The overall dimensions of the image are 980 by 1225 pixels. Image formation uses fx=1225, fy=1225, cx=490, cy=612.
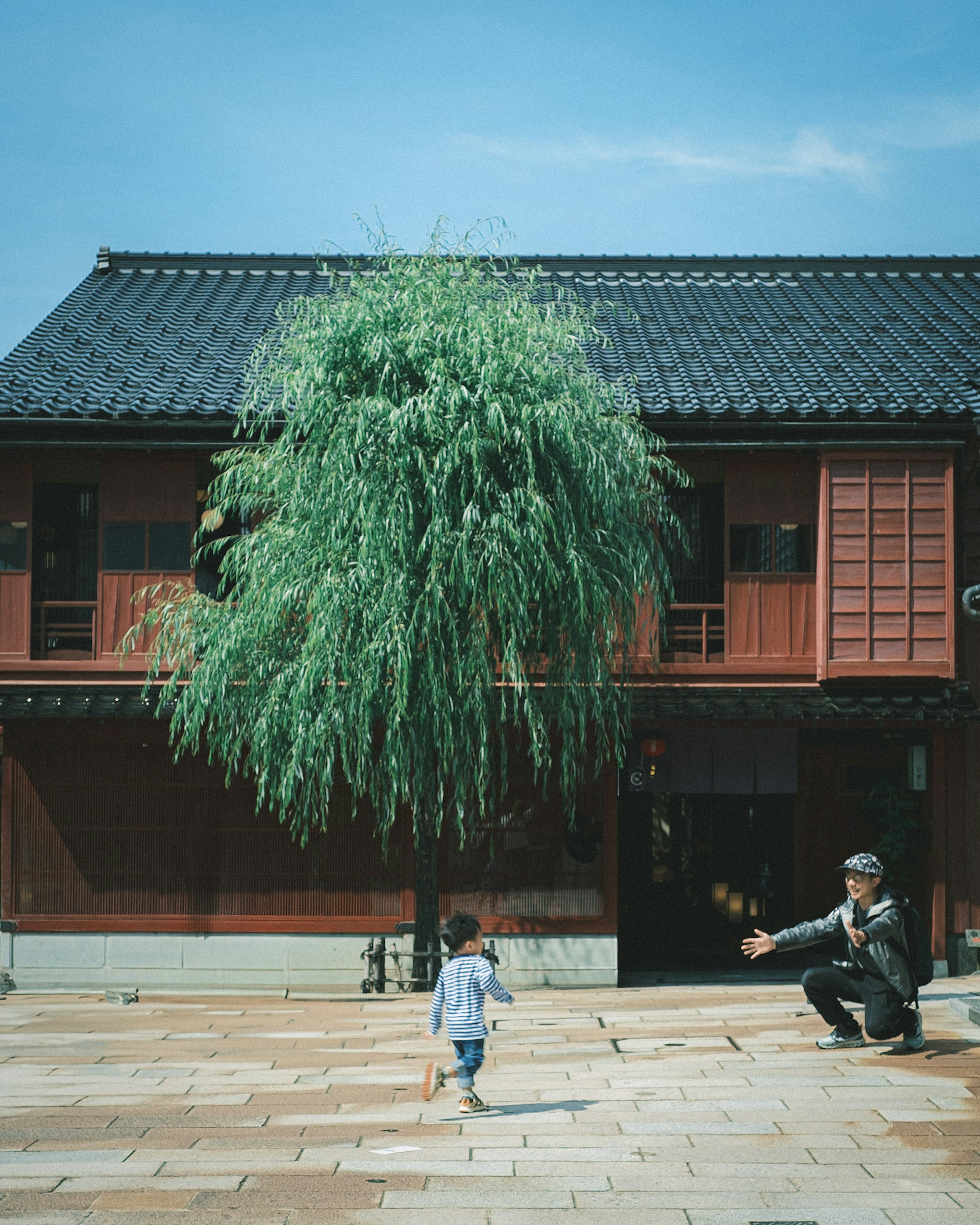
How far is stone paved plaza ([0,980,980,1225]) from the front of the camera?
6.61m

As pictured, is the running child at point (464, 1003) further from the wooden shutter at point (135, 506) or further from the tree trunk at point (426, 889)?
the wooden shutter at point (135, 506)

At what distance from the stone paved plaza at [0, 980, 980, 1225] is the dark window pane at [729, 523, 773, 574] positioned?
5.45 metres

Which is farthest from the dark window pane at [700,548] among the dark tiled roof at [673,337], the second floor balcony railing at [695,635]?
the dark tiled roof at [673,337]

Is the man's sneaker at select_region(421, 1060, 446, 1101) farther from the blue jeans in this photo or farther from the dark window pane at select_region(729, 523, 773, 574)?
the dark window pane at select_region(729, 523, 773, 574)

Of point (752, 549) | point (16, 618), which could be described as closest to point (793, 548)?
point (752, 549)

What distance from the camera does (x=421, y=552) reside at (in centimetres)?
1201

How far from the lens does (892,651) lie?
48.1 ft

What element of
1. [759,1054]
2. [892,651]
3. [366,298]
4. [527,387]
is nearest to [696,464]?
[892,651]

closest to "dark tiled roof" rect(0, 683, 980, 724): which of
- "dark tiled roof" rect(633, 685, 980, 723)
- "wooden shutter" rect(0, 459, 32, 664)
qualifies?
"dark tiled roof" rect(633, 685, 980, 723)

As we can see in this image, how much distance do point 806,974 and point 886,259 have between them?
48.6 ft

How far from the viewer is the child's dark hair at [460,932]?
8.52 meters

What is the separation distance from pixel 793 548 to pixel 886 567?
1225 mm

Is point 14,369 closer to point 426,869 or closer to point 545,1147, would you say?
point 426,869

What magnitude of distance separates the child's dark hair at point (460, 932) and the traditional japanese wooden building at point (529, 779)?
20.9 ft
